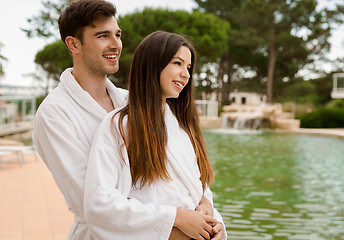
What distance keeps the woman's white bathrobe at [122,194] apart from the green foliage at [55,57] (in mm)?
22043

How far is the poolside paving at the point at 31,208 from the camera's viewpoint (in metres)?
3.73

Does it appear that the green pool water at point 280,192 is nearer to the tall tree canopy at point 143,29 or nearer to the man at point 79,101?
the man at point 79,101

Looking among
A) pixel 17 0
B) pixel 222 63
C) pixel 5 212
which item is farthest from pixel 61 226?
pixel 222 63

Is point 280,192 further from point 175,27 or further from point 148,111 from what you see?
point 175,27

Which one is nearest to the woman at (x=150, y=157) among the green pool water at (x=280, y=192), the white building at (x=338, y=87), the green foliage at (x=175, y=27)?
the green pool water at (x=280, y=192)

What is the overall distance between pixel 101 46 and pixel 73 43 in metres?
0.12

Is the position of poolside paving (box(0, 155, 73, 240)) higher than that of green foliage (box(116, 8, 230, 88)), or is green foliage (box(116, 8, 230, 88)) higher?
green foliage (box(116, 8, 230, 88))

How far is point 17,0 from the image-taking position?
79.3ft

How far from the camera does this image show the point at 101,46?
162 cm

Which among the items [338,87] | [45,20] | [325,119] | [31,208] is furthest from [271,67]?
[31,208]

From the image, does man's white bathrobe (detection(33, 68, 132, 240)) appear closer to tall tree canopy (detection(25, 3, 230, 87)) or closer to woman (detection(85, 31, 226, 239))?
woman (detection(85, 31, 226, 239))

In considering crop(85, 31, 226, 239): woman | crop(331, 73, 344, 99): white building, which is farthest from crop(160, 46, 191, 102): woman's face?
crop(331, 73, 344, 99): white building

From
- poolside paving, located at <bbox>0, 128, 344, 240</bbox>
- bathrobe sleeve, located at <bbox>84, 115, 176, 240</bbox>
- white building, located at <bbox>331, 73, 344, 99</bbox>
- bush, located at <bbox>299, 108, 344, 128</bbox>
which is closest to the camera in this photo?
bathrobe sleeve, located at <bbox>84, 115, 176, 240</bbox>

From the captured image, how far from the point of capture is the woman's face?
1504mm
